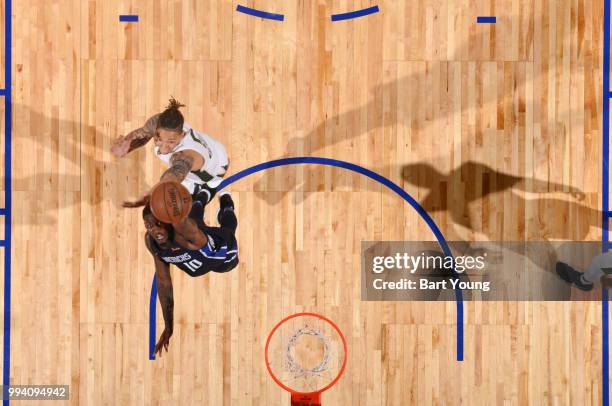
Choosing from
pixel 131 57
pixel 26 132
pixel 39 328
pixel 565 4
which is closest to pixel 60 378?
pixel 39 328

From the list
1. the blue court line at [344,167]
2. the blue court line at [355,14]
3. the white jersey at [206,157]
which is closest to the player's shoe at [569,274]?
the blue court line at [344,167]

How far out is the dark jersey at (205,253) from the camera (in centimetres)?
554

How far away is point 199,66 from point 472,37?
7.46 ft

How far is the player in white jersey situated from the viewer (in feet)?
18.3

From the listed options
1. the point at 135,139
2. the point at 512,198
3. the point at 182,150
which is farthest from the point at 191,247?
the point at 512,198

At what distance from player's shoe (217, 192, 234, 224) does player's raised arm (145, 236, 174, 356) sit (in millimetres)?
608

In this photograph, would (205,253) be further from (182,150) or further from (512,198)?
(512,198)

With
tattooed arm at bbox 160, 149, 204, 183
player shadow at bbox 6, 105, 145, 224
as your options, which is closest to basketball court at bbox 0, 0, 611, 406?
player shadow at bbox 6, 105, 145, 224

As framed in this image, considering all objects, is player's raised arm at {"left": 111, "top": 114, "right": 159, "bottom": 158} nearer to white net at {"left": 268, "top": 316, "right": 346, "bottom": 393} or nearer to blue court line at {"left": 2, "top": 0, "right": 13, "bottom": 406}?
blue court line at {"left": 2, "top": 0, "right": 13, "bottom": 406}

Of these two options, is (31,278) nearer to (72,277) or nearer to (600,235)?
(72,277)

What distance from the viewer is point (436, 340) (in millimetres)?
5621

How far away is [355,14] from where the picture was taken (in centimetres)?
562

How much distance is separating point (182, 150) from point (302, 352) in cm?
194

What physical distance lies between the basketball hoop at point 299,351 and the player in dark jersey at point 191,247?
2.31 feet
